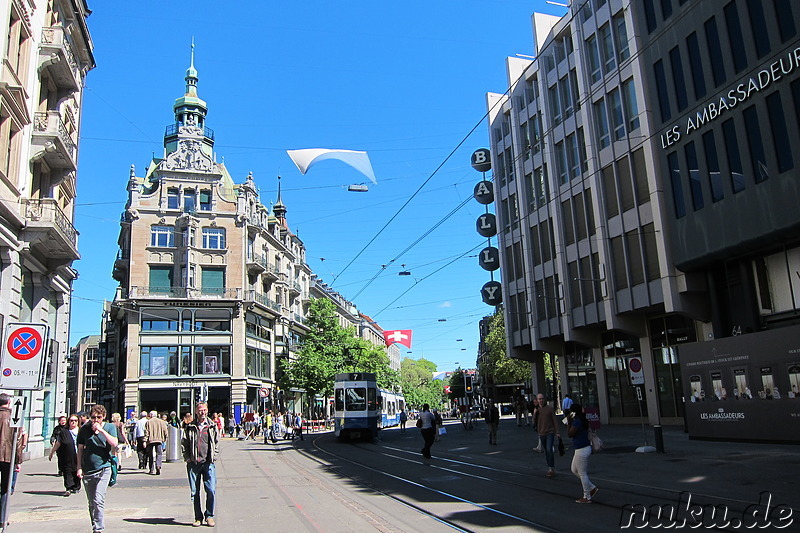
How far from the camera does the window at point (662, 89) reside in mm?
25547

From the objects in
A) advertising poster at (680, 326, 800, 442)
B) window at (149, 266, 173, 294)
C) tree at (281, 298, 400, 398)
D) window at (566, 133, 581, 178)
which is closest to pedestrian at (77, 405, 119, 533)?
advertising poster at (680, 326, 800, 442)

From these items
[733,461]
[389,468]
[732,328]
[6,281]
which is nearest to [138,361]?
[6,281]

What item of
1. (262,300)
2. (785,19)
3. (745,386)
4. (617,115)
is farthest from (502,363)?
(785,19)

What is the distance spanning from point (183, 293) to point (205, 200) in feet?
27.6

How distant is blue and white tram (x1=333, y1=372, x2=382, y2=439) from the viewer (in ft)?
110

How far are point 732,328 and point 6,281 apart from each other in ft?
82.1

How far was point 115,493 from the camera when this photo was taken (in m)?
13.6

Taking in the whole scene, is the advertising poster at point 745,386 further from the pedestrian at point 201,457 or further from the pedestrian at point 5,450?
the pedestrian at point 5,450

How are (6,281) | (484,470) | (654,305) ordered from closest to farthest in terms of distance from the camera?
(484,470) < (6,281) < (654,305)

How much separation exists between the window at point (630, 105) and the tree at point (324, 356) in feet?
110

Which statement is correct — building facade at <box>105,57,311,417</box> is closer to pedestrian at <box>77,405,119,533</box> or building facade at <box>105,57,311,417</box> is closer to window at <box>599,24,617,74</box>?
window at <box>599,24,617,74</box>

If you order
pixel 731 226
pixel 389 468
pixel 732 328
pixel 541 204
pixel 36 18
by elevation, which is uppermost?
pixel 36 18

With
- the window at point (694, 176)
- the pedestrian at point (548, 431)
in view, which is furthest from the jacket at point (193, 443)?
the window at point (694, 176)

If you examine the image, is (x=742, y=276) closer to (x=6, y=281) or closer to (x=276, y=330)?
(x=6, y=281)
